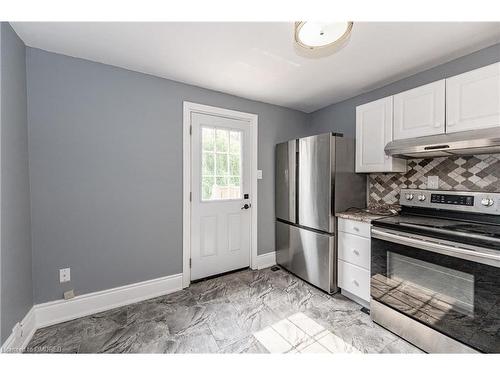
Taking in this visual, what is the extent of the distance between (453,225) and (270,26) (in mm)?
1995

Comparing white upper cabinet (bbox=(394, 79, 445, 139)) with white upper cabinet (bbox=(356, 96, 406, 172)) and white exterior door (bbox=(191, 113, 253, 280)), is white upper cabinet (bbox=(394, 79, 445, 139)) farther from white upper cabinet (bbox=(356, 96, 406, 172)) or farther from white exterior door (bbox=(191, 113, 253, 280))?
white exterior door (bbox=(191, 113, 253, 280))

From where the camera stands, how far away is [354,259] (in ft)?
6.95

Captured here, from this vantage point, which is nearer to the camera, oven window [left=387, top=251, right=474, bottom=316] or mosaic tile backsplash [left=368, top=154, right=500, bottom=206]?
oven window [left=387, top=251, right=474, bottom=316]

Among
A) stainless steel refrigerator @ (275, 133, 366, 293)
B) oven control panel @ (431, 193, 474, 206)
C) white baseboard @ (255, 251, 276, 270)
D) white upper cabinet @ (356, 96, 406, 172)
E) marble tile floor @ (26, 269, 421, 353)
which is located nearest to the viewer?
marble tile floor @ (26, 269, 421, 353)

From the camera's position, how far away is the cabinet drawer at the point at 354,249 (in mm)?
2016

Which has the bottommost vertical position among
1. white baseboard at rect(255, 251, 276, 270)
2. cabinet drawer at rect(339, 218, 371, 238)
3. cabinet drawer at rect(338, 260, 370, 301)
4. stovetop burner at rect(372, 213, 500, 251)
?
white baseboard at rect(255, 251, 276, 270)

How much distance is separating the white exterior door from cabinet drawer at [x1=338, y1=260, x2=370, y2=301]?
124cm

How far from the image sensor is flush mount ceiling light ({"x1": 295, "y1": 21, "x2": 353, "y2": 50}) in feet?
3.69

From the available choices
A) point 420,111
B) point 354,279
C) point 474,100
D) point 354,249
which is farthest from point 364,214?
point 474,100

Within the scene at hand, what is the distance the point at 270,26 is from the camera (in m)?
1.53

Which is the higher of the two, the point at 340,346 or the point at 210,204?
the point at 210,204

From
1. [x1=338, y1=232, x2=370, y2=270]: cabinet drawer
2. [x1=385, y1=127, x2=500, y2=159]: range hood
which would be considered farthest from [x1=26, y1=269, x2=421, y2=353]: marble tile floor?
[x1=385, y1=127, x2=500, y2=159]: range hood
